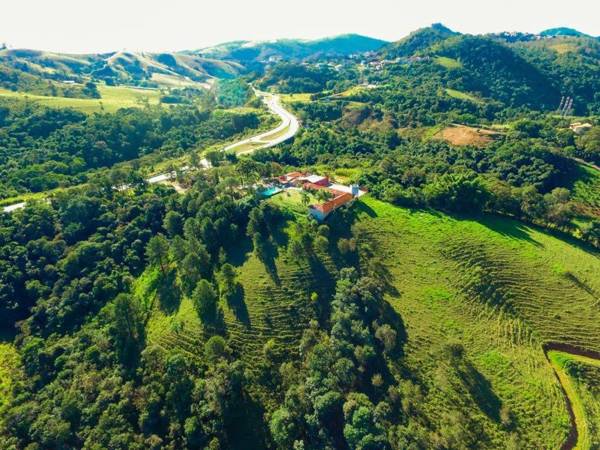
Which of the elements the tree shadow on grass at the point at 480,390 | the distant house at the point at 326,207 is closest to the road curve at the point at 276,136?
the distant house at the point at 326,207

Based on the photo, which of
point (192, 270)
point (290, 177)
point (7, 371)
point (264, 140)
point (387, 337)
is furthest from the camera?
point (264, 140)

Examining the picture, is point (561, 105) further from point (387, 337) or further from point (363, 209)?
point (387, 337)

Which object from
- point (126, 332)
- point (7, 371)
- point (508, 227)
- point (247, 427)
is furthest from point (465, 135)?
point (7, 371)

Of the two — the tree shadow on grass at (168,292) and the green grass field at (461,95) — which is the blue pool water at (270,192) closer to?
the tree shadow on grass at (168,292)

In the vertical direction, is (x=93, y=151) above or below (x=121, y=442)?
above

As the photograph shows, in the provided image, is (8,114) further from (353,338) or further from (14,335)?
(353,338)

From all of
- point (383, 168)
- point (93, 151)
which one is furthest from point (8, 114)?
→ point (383, 168)
